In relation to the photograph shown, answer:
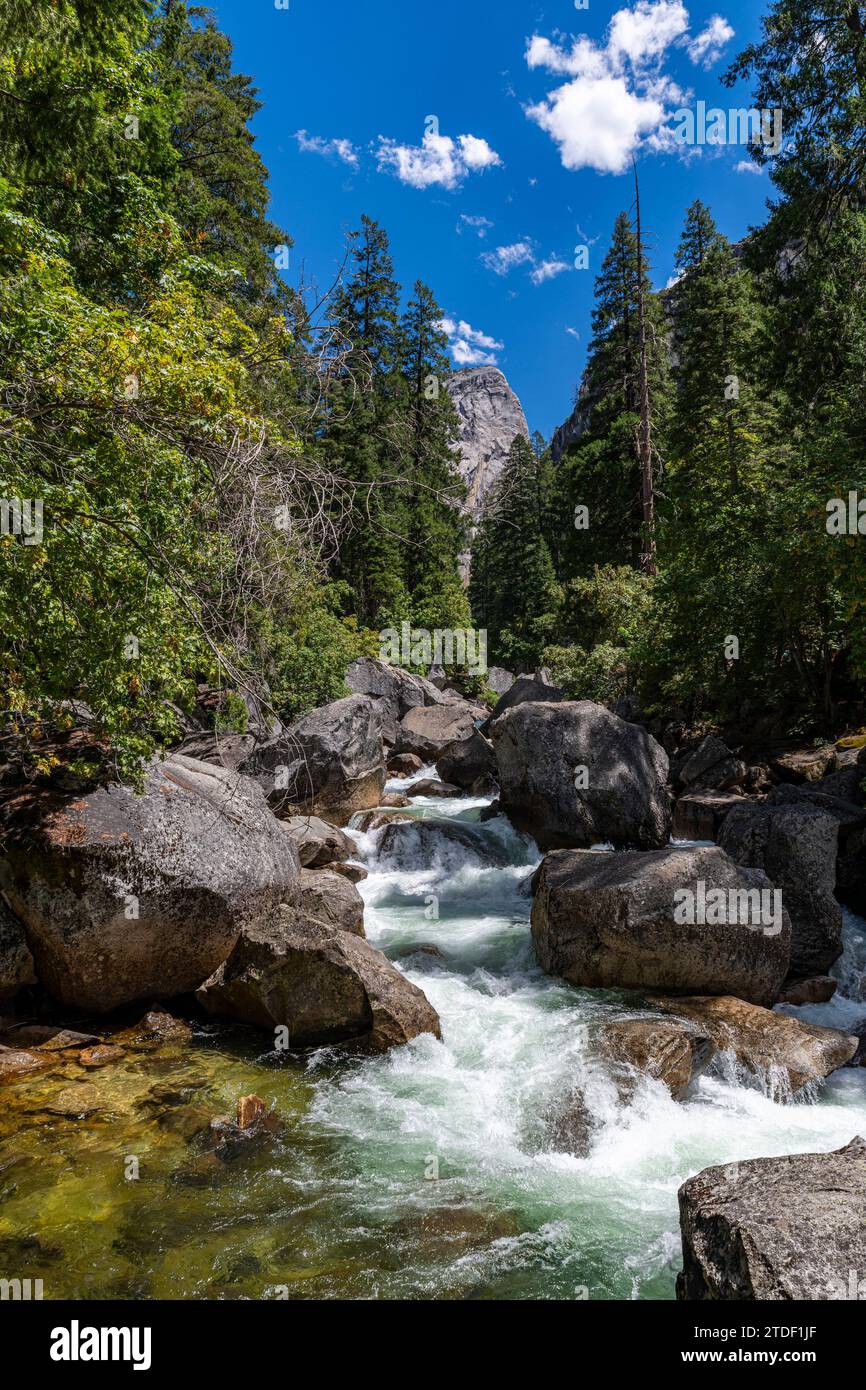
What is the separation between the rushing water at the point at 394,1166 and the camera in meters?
4.40

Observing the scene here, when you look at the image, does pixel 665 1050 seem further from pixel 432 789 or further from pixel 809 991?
pixel 432 789

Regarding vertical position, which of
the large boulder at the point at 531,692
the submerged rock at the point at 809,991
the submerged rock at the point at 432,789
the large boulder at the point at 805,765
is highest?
the large boulder at the point at 531,692

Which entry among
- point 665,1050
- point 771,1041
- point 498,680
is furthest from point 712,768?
point 498,680

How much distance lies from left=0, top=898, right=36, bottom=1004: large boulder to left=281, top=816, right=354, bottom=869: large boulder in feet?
15.1

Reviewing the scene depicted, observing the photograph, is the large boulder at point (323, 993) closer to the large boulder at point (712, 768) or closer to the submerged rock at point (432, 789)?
the large boulder at point (712, 768)

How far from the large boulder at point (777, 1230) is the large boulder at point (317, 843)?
8.92 meters

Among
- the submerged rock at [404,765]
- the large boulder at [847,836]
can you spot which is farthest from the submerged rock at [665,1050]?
the submerged rock at [404,765]

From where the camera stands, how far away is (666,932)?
7941 millimetres

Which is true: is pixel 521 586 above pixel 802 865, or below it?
above

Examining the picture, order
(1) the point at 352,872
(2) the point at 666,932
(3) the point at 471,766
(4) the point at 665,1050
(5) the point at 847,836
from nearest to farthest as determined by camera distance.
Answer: (4) the point at 665,1050 → (2) the point at 666,932 → (5) the point at 847,836 → (1) the point at 352,872 → (3) the point at 471,766

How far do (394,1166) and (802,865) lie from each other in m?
6.18

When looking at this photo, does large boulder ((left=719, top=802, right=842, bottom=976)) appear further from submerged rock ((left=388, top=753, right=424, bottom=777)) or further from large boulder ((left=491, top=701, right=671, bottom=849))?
submerged rock ((left=388, top=753, right=424, bottom=777))
